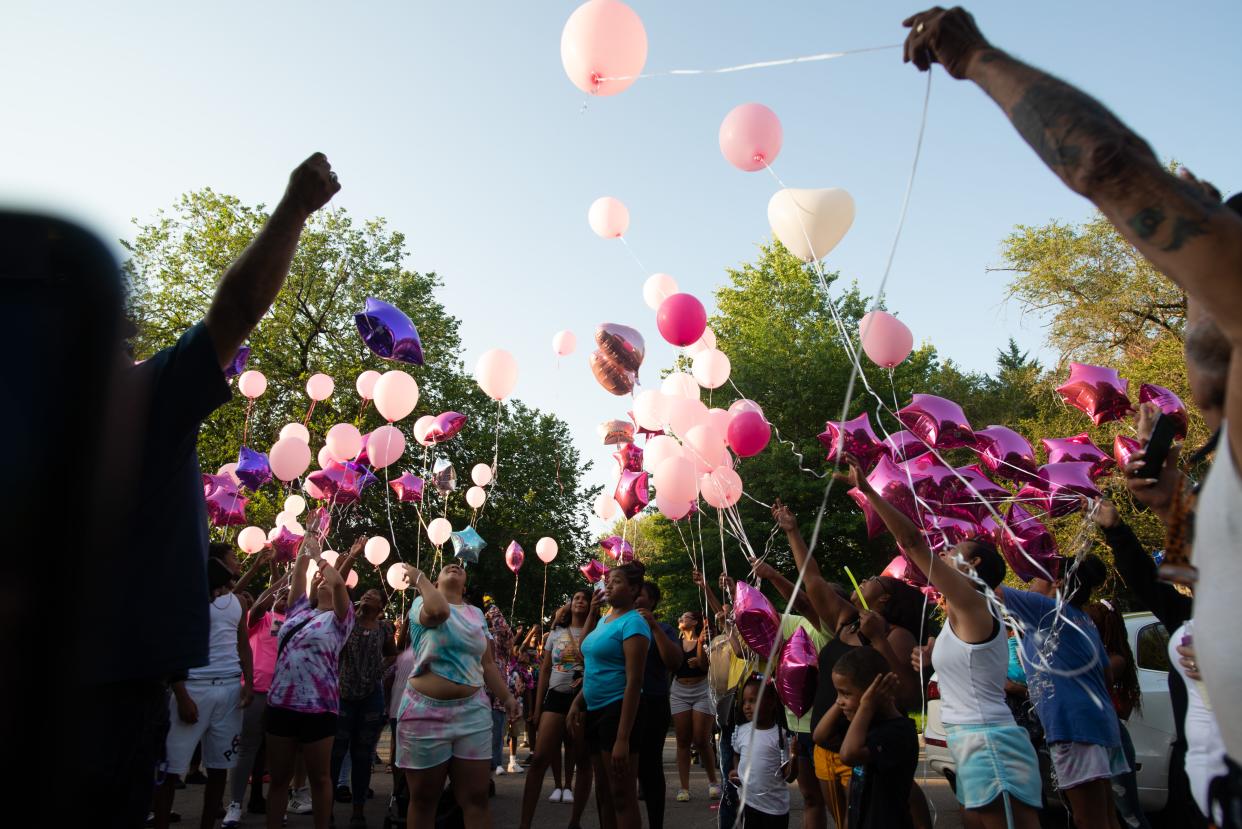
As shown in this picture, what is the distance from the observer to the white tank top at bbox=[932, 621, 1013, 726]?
155 inches

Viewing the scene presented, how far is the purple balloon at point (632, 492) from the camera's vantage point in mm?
10335

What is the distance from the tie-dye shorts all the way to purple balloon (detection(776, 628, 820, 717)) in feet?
6.56

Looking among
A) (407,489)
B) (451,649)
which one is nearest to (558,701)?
(451,649)

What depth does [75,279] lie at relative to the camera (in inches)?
46.6

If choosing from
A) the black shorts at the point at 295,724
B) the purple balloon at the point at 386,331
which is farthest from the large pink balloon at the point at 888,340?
the black shorts at the point at 295,724

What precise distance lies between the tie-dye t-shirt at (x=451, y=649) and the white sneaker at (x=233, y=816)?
2.81 m

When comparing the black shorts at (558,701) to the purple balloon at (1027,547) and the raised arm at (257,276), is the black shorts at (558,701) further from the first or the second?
the raised arm at (257,276)

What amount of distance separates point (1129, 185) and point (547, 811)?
8.06m

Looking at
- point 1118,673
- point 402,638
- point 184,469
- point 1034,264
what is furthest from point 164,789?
point 1034,264

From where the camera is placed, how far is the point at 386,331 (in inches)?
352

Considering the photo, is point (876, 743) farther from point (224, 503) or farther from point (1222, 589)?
point (224, 503)

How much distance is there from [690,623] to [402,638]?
324cm

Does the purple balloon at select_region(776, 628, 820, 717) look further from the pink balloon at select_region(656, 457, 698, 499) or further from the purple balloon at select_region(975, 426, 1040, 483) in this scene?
the purple balloon at select_region(975, 426, 1040, 483)

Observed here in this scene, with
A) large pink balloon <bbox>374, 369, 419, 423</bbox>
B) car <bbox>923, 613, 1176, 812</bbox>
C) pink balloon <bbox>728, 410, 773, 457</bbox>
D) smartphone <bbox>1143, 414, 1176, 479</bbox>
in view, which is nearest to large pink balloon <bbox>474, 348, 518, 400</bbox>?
large pink balloon <bbox>374, 369, 419, 423</bbox>
